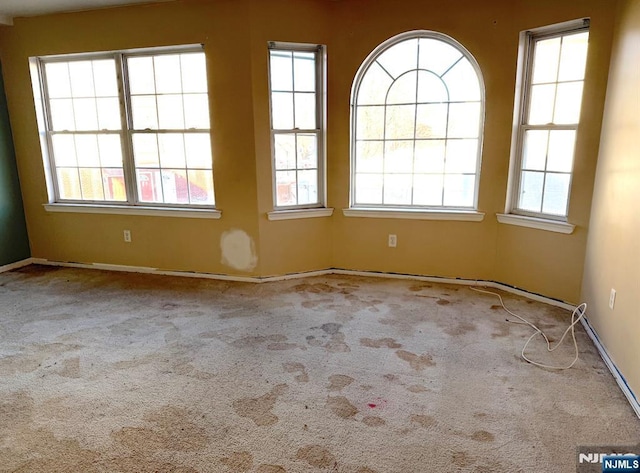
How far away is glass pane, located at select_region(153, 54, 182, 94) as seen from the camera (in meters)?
3.87

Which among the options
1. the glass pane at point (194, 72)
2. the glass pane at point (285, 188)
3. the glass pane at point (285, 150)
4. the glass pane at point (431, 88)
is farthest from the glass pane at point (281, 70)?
the glass pane at point (431, 88)

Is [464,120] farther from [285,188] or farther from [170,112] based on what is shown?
[170,112]

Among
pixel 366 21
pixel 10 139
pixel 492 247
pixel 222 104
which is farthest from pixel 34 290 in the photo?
pixel 492 247

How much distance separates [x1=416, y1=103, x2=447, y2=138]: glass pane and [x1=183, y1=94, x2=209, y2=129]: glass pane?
77.0 inches

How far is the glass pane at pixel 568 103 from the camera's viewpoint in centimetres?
312

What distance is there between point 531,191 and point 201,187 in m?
2.99

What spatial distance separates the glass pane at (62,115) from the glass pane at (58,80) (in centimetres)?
6

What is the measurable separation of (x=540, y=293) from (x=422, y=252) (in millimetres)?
1049

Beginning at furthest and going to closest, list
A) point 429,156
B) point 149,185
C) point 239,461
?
1. point 149,185
2. point 429,156
3. point 239,461

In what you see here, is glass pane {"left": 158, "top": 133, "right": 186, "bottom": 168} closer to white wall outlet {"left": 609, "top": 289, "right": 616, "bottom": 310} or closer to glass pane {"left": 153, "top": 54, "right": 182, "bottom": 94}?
glass pane {"left": 153, "top": 54, "right": 182, "bottom": 94}

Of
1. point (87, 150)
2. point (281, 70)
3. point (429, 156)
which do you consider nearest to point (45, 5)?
point (87, 150)

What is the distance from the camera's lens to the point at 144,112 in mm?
4047

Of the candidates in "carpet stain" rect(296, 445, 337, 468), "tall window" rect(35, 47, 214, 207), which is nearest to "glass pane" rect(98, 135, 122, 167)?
"tall window" rect(35, 47, 214, 207)

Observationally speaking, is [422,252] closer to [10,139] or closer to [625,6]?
[625,6]
